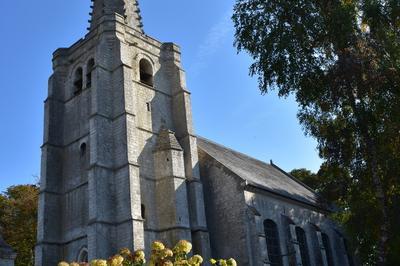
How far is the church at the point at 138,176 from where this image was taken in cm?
2288

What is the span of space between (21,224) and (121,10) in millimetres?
15935

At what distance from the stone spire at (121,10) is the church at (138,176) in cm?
9

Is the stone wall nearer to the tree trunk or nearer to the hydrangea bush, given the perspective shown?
the hydrangea bush

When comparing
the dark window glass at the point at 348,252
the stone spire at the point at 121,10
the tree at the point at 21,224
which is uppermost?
the stone spire at the point at 121,10

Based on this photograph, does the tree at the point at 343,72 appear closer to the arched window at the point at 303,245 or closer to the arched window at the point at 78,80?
the arched window at the point at 303,245

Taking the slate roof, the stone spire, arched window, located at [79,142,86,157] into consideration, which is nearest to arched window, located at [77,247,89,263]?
arched window, located at [79,142,86,157]

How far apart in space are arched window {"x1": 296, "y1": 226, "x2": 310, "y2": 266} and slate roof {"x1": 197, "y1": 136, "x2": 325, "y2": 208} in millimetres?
1864

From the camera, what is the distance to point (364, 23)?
664 inches

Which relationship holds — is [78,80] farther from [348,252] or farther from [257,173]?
[348,252]

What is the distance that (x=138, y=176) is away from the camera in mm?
23156

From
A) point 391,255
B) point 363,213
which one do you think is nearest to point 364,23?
point 363,213

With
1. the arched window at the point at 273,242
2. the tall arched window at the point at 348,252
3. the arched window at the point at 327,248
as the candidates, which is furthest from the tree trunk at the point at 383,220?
the tall arched window at the point at 348,252

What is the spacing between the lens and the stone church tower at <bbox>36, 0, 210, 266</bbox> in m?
22.5

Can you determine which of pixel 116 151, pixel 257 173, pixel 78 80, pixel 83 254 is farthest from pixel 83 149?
pixel 257 173
